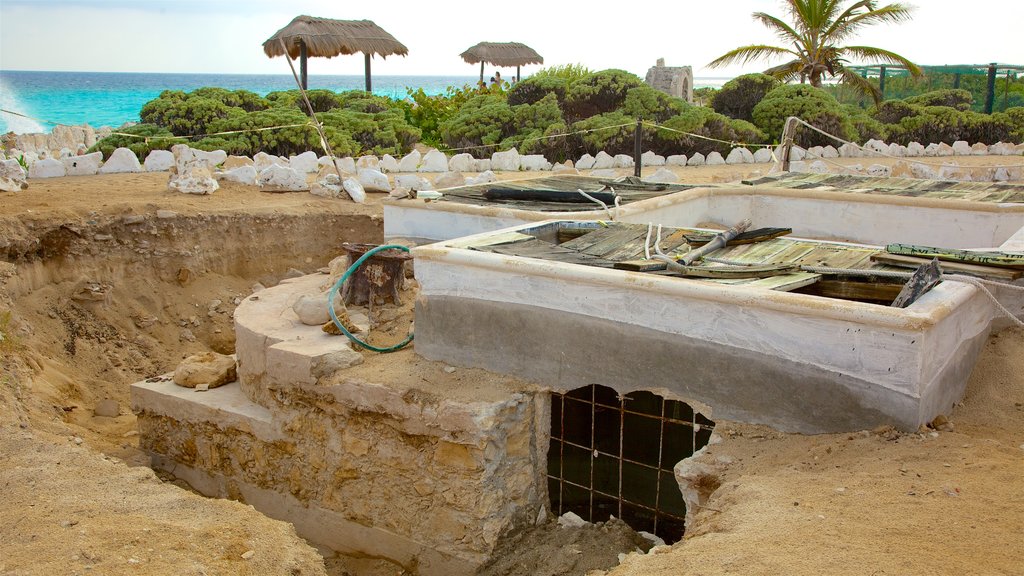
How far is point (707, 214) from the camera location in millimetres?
8969

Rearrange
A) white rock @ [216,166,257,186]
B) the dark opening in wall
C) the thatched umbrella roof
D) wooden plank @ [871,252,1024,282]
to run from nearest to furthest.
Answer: wooden plank @ [871,252,1024,282] → the dark opening in wall → white rock @ [216,166,257,186] → the thatched umbrella roof

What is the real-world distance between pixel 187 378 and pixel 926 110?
783 inches

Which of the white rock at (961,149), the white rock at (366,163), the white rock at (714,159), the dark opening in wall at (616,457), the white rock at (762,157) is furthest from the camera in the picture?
the white rock at (961,149)

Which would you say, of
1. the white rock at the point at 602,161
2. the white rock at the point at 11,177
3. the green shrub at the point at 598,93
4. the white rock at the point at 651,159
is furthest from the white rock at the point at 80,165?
the green shrub at the point at 598,93

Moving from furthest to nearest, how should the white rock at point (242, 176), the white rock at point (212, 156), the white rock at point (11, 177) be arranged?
the white rock at point (212, 156)
the white rock at point (242, 176)
the white rock at point (11, 177)

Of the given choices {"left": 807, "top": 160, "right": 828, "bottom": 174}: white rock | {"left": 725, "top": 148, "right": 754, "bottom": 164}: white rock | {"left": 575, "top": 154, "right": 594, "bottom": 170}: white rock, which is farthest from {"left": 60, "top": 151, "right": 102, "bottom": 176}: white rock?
{"left": 807, "top": 160, "right": 828, "bottom": 174}: white rock

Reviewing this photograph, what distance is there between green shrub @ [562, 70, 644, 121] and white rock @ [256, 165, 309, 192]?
9103 mm

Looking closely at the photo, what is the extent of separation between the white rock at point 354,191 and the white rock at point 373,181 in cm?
34

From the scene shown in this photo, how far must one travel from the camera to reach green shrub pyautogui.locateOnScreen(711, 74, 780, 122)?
20.2 m

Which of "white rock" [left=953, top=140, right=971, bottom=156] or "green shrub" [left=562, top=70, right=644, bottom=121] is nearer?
"green shrub" [left=562, top=70, right=644, bottom=121]

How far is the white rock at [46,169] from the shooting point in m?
11.8

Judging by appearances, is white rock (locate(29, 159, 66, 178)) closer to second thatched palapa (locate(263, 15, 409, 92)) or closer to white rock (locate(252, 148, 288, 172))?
white rock (locate(252, 148, 288, 172))

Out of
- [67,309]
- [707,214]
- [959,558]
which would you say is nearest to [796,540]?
[959,558]

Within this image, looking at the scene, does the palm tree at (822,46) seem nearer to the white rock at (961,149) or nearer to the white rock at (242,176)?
the white rock at (961,149)
